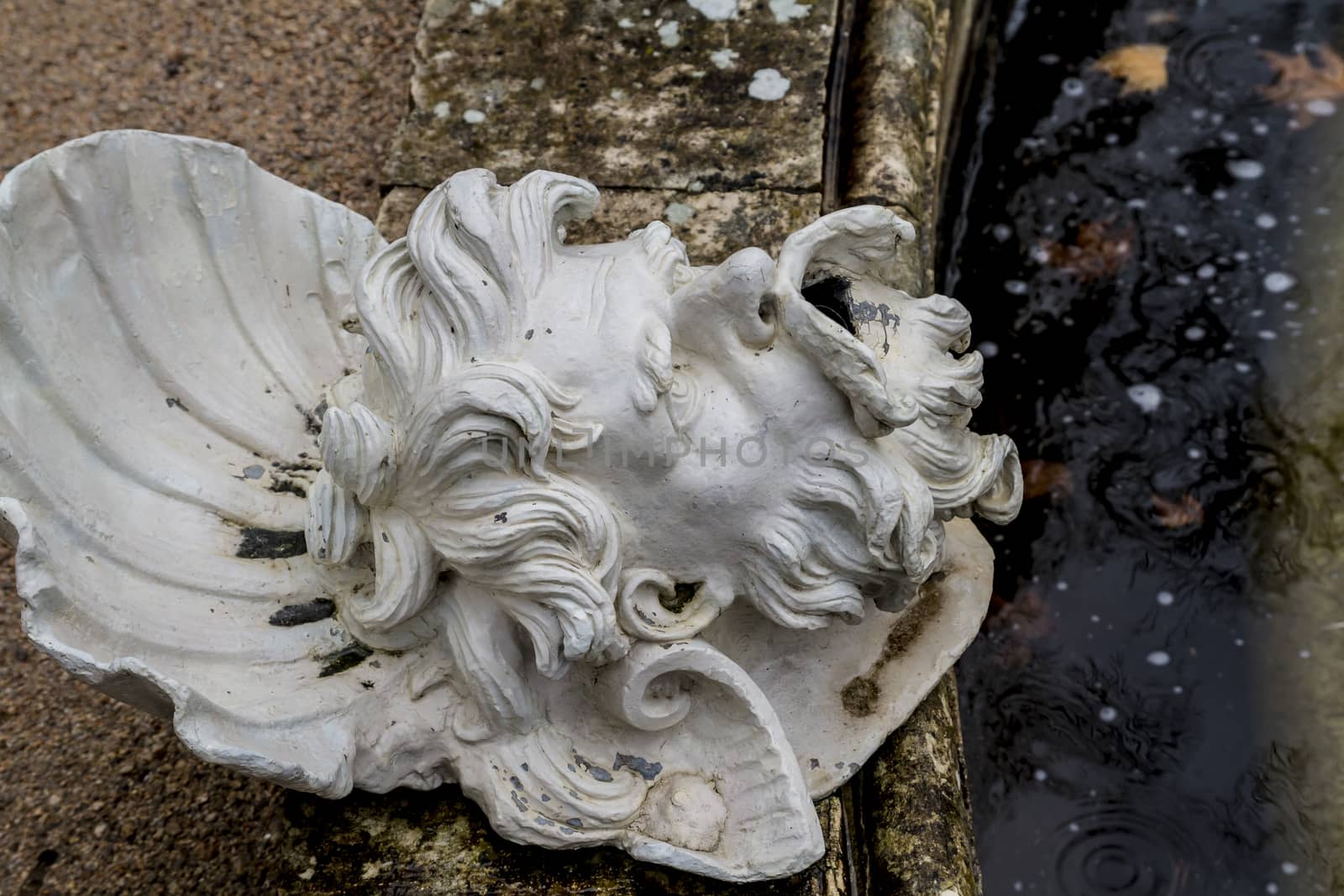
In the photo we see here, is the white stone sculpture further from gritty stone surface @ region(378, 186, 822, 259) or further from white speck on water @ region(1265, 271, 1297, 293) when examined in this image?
white speck on water @ region(1265, 271, 1297, 293)

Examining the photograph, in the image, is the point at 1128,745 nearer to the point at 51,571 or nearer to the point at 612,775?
the point at 612,775

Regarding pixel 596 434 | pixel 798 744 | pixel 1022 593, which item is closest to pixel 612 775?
pixel 798 744

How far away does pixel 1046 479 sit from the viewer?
2193 millimetres

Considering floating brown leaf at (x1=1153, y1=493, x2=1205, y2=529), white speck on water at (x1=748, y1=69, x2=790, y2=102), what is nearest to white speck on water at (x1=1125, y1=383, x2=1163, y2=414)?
floating brown leaf at (x1=1153, y1=493, x2=1205, y2=529)

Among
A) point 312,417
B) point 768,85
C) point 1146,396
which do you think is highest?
point 768,85

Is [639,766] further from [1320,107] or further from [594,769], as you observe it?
[1320,107]

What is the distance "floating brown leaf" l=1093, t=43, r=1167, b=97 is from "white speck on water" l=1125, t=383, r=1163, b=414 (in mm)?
816

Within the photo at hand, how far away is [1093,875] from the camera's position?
5.89 ft

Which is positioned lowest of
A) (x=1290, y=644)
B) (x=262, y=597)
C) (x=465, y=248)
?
(x=1290, y=644)

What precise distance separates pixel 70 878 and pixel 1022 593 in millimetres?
1610

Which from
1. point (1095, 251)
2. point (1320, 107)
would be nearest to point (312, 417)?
point (1095, 251)

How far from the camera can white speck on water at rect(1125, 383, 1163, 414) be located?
7.35ft

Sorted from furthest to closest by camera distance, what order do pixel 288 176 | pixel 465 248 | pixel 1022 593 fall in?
pixel 288 176 < pixel 1022 593 < pixel 465 248

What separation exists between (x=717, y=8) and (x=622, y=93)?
28cm
